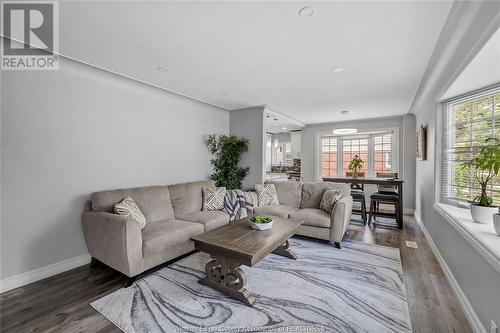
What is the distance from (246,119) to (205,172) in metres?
1.53

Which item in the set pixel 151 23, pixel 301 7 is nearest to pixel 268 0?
pixel 301 7

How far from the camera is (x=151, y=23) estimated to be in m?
1.99

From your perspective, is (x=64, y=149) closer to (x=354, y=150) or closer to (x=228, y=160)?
(x=228, y=160)

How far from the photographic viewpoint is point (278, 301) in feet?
6.79

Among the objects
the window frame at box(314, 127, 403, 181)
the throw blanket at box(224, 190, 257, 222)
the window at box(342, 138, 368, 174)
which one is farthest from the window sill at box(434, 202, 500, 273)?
the window at box(342, 138, 368, 174)

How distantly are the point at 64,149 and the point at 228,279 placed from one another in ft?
8.13

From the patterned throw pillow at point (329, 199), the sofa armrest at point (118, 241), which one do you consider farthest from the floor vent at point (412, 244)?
the sofa armrest at point (118, 241)

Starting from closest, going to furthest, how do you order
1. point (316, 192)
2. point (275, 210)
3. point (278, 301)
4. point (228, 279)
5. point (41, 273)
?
point (278, 301), point (228, 279), point (41, 273), point (275, 210), point (316, 192)

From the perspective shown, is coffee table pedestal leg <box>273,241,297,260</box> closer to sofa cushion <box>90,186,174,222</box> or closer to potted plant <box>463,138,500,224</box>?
sofa cushion <box>90,186,174,222</box>

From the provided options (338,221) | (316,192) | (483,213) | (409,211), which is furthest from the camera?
(409,211)

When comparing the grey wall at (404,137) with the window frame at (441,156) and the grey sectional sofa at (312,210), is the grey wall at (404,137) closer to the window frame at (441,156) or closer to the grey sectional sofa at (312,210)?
the grey sectional sofa at (312,210)

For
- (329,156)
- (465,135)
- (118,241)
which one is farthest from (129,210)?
(329,156)

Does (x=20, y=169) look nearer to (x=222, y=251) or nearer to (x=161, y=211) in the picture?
(x=161, y=211)

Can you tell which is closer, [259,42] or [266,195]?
[259,42]
